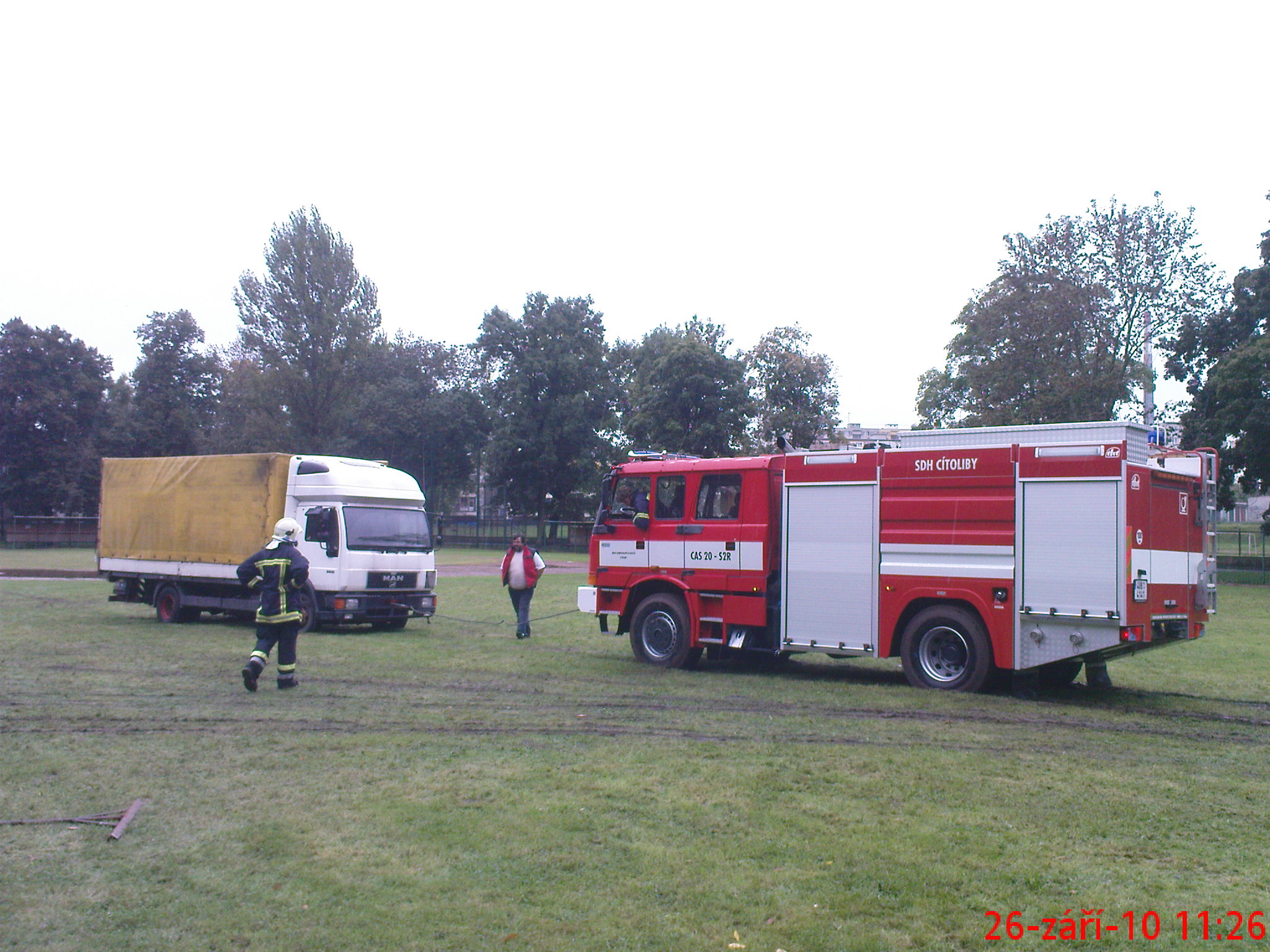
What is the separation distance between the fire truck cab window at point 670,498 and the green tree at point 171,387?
213 ft

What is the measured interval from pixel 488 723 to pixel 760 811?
3690mm

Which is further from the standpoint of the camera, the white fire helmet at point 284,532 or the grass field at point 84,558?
the grass field at point 84,558

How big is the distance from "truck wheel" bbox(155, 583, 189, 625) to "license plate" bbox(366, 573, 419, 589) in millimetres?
3997

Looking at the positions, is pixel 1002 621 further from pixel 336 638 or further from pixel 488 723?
pixel 336 638

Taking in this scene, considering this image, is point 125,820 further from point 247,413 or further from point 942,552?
point 247,413

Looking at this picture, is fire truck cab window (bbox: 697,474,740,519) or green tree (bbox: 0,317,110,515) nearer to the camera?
fire truck cab window (bbox: 697,474,740,519)

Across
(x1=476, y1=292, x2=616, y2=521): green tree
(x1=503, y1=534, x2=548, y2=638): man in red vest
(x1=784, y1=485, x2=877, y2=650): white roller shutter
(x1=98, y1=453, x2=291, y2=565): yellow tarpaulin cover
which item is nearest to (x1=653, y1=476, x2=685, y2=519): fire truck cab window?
(x1=784, y1=485, x2=877, y2=650): white roller shutter

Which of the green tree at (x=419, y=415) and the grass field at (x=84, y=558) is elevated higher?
the green tree at (x=419, y=415)

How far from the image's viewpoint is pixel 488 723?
9742mm

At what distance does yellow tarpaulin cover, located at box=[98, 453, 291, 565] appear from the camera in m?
18.7

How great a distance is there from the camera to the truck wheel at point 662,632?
1373cm
